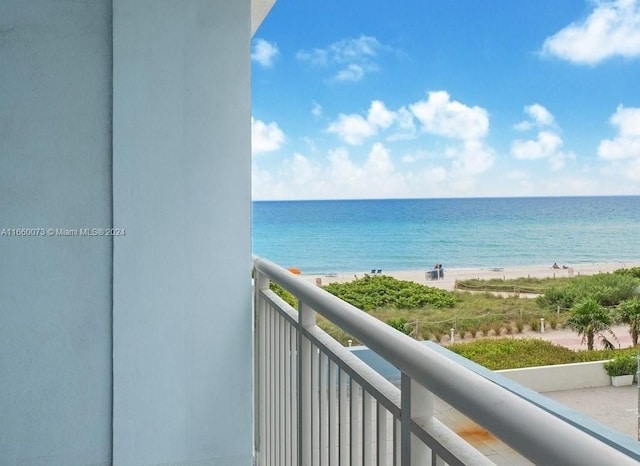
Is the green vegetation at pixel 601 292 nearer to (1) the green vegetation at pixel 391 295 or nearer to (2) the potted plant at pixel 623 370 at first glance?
(2) the potted plant at pixel 623 370

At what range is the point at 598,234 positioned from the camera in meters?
9.34

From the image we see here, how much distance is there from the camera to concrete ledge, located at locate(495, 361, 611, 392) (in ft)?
6.53

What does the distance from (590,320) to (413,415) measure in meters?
2.06

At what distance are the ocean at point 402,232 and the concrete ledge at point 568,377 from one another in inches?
567

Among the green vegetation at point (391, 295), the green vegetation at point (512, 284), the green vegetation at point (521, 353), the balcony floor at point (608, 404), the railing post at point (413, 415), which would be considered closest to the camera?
the railing post at point (413, 415)

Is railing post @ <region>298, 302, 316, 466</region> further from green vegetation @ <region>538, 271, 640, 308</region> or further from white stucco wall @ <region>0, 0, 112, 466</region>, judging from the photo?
green vegetation @ <region>538, 271, 640, 308</region>

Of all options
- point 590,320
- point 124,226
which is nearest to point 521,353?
point 590,320

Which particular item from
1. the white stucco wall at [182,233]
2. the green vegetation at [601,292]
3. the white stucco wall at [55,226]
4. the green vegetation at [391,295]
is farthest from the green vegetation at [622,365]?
the green vegetation at [391,295]

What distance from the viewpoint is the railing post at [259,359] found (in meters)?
2.06

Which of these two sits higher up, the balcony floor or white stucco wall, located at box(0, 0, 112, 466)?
white stucco wall, located at box(0, 0, 112, 466)

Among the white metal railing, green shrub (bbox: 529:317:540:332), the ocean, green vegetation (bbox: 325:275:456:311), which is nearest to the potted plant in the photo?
green shrub (bbox: 529:317:540:332)

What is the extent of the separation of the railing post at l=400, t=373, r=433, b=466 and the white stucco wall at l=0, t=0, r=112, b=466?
166cm

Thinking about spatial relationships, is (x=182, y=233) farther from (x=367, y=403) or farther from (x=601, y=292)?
(x=601, y=292)

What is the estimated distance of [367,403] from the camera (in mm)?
988
